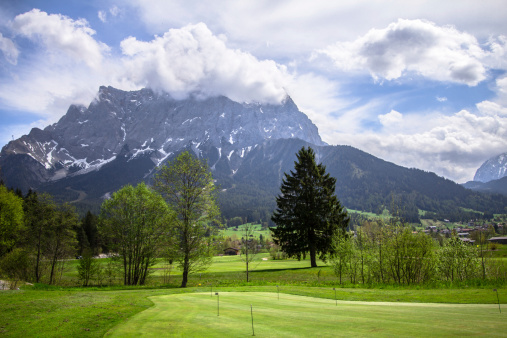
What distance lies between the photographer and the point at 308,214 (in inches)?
1711

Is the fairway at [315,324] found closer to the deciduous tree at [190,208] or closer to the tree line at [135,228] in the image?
the deciduous tree at [190,208]

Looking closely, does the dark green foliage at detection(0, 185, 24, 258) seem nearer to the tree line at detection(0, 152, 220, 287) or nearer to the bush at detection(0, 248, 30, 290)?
the tree line at detection(0, 152, 220, 287)

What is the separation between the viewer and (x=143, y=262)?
37.2 meters

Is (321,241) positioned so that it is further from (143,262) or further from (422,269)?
(143,262)

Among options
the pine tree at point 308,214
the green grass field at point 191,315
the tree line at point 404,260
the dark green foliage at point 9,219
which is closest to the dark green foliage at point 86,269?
the dark green foliage at point 9,219

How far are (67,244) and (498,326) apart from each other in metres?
48.8

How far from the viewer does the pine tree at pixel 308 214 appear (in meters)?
43.4

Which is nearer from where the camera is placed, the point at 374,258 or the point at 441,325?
the point at 441,325

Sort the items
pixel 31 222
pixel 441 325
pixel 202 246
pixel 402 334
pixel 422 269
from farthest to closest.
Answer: pixel 31 222 < pixel 202 246 < pixel 422 269 < pixel 441 325 < pixel 402 334

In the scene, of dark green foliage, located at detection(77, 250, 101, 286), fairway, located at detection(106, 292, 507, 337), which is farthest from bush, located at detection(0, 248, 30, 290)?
fairway, located at detection(106, 292, 507, 337)

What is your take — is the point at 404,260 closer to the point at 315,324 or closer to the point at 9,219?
the point at 315,324

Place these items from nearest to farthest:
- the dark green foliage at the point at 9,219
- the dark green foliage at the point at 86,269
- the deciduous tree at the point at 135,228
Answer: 1. the dark green foliage at the point at 86,269
2. the deciduous tree at the point at 135,228
3. the dark green foliage at the point at 9,219

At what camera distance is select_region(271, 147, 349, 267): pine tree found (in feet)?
142

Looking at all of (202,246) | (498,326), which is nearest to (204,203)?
(202,246)
